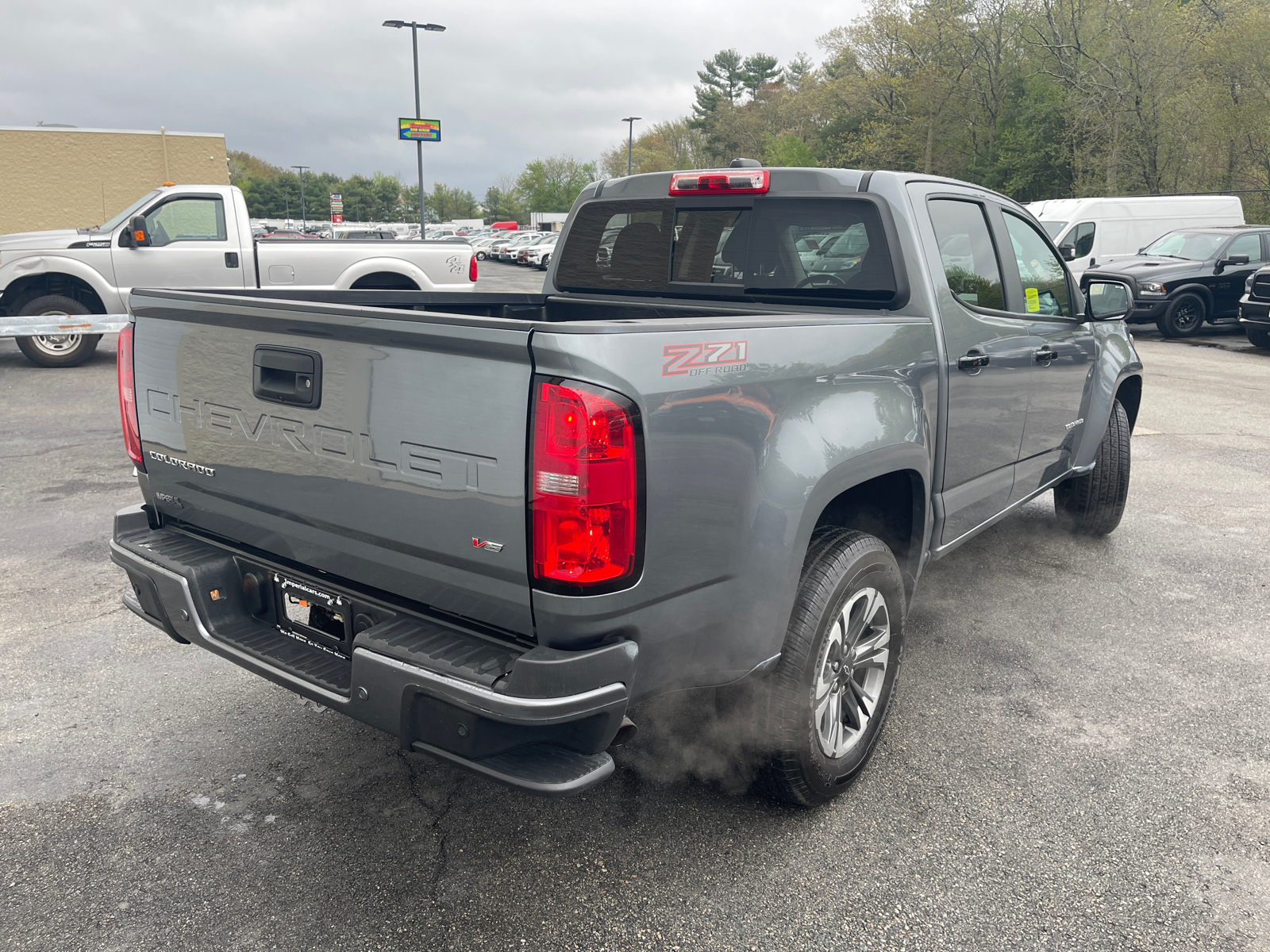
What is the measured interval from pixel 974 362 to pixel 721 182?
3.85 feet

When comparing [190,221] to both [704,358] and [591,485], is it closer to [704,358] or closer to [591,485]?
[704,358]

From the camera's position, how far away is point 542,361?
195 cm

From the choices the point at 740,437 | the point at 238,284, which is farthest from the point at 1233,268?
the point at 740,437

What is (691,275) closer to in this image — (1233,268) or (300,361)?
(300,361)

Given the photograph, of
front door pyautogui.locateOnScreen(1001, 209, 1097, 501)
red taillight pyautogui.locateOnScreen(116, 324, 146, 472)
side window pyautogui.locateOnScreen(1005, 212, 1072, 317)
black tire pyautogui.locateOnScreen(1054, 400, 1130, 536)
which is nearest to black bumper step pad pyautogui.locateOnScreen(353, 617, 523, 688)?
red taillight pyautogui.locateOnScreen(116, 324, 146, 472)

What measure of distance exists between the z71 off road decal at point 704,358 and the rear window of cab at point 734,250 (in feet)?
4.05

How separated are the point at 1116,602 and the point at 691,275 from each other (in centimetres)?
267

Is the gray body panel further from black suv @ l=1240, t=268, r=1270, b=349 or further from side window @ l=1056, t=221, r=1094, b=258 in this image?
side window @ l=1056, t=221, r=1094, b=258

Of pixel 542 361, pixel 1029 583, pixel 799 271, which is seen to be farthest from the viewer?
pixel 1029 583

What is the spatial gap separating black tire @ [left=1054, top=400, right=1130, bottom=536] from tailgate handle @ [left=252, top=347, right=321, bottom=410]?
168 inches

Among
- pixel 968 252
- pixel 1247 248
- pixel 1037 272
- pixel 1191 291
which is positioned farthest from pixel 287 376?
pixel 1247 248

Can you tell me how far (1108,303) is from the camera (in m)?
4.67

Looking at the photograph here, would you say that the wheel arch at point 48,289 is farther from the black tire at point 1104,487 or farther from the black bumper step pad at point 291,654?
the black tire at point 1104,487

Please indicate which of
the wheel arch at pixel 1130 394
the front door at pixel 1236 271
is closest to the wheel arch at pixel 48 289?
the wheel arch at pixel 1130 394
